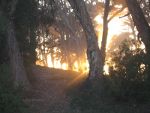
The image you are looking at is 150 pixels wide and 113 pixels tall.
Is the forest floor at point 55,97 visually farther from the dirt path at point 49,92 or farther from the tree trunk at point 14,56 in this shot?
the tree trunk at point 14,56

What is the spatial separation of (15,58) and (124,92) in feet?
20.6

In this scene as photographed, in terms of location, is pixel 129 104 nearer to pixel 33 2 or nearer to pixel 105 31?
pixel 33 2

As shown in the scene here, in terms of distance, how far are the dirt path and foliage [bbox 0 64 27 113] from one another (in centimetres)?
389

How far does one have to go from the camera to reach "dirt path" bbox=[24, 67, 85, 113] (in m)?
19.5

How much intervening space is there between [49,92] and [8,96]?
1052 cm

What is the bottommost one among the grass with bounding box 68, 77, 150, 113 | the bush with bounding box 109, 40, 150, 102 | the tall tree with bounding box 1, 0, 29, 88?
the grass with bounding box 68, 77, 150, 113

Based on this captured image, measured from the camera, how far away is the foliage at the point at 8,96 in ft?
45.2

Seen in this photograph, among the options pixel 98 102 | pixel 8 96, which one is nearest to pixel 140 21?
pixel 98 102

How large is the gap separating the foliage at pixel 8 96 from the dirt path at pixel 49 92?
3.89m

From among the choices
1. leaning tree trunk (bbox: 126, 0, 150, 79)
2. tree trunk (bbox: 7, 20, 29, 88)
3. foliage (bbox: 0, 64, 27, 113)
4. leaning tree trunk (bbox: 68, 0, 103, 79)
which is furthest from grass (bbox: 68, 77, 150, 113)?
foliage (bbox: 0, 64, 27, 113)

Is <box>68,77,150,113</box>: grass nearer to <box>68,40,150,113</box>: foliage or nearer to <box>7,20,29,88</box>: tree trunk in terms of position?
<box>68,40,150,113</box>: foliage

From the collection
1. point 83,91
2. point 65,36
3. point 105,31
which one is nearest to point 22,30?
point 83,91

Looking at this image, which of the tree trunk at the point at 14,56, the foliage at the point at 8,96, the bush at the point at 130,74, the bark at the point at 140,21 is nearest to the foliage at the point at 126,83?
the bush at the point at 130,74

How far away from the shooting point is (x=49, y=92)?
24359mm
